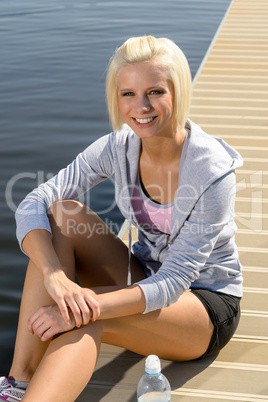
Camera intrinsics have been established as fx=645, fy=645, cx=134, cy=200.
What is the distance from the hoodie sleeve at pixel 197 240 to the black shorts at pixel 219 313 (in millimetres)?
98

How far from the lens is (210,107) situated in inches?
201

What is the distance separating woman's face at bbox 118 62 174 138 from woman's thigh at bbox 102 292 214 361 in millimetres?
586

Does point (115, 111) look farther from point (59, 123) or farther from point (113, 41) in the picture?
point (113, 41)

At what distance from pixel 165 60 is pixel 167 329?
89 cm

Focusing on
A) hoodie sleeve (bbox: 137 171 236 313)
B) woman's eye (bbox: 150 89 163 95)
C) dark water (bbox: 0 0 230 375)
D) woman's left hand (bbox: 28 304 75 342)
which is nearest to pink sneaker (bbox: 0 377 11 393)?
woman's left hand (bbox: 28 304 75 342)

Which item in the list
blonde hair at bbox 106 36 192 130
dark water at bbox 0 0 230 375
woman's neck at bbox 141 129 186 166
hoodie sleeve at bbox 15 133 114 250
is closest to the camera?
blonde hair at bbox 106 36 192 130

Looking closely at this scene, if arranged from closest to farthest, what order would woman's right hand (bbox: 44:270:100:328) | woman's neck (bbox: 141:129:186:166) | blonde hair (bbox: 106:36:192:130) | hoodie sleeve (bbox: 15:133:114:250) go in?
woman's right hand (bbox: 44:270:100:328) < blonde hair (bbox: 106:36:192:130) < woman's neck (bbox: 141:129:186:166) < hoodie sleeve (bbox: 15:133:114:250)

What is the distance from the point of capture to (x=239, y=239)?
10.7ft

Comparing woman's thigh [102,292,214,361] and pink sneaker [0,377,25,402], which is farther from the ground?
woman's thigh [102,292,214,361]

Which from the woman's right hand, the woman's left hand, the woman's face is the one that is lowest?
the woman's left hand

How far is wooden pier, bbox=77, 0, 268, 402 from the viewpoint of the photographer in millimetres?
2219

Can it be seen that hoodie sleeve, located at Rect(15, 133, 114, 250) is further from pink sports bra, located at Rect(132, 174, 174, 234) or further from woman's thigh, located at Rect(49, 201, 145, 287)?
pink sports bra, located at Rect(132, 174, 174, 234)

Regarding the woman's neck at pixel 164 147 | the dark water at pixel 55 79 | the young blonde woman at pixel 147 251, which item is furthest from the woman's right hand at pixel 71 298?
the dark water at pixel 55 79

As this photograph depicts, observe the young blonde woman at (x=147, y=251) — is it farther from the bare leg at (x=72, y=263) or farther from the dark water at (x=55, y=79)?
the dark water at (x=55, y=79)
